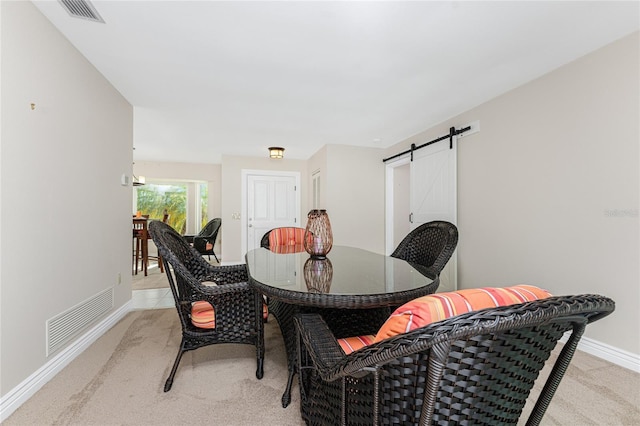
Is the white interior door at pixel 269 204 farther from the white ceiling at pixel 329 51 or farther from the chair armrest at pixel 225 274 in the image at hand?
the chair armrest at pixel 225 274

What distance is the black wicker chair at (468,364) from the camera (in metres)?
0.54

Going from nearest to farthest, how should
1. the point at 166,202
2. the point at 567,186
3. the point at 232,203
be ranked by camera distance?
the point at 567,186 → the point at 232,203 → the point at 166,202

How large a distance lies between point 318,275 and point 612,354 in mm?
2227

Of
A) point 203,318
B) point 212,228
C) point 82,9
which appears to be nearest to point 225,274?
point 203,318

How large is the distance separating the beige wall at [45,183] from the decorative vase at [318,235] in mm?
1678

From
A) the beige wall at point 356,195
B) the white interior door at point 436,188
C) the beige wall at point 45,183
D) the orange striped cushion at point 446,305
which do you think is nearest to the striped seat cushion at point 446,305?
the orange striped cushion at point 446,305

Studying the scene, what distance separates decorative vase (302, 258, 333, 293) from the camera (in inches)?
50.9

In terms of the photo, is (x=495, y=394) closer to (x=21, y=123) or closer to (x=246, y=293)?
(x=246, y=293)

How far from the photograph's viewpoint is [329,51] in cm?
213

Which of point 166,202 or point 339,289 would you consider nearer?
point 339,289

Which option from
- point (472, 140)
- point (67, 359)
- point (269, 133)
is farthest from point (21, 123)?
point (472, 140)

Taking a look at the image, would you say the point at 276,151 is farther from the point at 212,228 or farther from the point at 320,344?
the point at 320,344

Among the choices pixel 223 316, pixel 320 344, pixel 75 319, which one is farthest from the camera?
pixel 75 319

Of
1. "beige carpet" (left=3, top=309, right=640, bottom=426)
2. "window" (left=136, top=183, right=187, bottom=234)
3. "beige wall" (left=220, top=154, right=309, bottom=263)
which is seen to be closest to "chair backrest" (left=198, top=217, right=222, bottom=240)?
"beige wall" (left=220, top=154, right=309, bottom=263)
